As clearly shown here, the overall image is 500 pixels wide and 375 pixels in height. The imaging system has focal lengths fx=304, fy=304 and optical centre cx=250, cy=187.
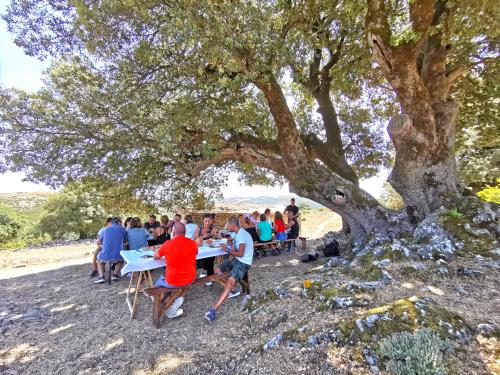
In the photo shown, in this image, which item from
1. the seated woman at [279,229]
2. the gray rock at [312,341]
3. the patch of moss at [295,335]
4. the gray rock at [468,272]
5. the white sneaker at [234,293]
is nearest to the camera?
the gray rock at [312,341]

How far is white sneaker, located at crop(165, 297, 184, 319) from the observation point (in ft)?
17.5

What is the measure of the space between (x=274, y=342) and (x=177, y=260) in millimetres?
2138

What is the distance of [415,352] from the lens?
8.93 ft

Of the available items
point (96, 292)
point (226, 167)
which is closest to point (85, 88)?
point (96, 292)

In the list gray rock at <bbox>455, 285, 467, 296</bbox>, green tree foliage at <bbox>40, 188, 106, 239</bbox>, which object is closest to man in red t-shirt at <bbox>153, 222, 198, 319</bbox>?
gray rock at <bbox>455, 285, 467, 296</bbox>

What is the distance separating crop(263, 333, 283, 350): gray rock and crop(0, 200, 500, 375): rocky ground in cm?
1

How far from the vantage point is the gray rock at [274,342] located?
3633mm

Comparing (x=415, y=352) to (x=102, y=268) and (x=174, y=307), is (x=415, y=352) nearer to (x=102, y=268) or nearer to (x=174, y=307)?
(x=174, y=307)

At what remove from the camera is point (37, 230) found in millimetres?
29578

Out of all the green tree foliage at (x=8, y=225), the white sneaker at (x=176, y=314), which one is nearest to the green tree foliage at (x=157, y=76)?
the white sneaker at (x=176, y=314)

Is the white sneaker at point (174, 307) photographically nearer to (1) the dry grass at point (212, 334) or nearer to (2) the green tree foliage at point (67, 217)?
(1) the dry grass at point (212, 334)

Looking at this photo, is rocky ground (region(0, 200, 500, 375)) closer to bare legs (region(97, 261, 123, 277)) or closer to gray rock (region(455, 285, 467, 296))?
gray rock (region(455, 285, 467, 296))

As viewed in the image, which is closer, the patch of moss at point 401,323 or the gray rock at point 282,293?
the patch of moss at point 401,323

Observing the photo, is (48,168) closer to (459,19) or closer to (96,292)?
(96,292)
